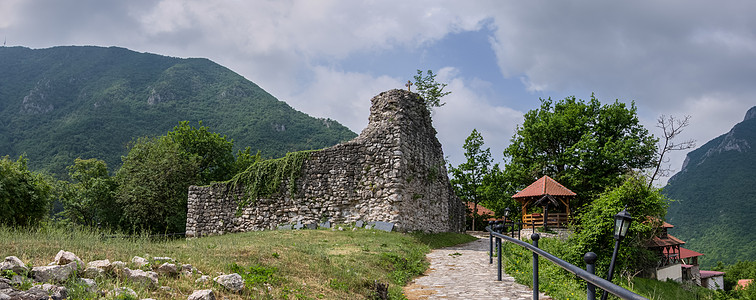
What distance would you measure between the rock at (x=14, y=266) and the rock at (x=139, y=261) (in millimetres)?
1023

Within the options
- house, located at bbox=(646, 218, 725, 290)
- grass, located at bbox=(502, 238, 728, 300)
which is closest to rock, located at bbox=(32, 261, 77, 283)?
grass, located at bbox=(502, 238, 728, 300)

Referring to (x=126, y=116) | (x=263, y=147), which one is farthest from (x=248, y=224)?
(x=126, y=116)

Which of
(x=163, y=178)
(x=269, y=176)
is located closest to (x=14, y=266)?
(x=269, y=176)

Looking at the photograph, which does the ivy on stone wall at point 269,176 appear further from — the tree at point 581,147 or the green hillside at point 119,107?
the green hillside at point 119,107

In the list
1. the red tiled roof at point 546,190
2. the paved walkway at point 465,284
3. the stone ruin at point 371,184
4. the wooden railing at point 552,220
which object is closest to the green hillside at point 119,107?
the wooden railing at point 552,220

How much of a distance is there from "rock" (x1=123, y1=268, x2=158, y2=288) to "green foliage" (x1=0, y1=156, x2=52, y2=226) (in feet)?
61.2

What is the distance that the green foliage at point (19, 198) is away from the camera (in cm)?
1948

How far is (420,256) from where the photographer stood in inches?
444

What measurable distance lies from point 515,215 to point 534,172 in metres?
4.14

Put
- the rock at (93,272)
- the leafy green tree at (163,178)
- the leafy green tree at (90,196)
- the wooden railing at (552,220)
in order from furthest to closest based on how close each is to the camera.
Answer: the leafy green tree at (90,196) → the leafy green tree at (163,178) → the wooden railing at (552,220) → the rock at (93,272)

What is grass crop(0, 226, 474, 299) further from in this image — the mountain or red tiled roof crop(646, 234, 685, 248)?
the mountain

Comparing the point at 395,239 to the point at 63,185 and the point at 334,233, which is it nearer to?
the point at 334,233

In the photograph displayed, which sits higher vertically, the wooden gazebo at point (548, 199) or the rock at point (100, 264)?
the wooden gazebo at point (548, 199)

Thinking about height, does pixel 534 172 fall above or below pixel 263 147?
below
